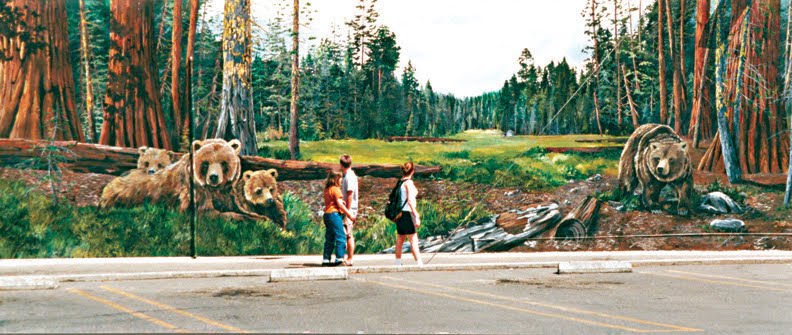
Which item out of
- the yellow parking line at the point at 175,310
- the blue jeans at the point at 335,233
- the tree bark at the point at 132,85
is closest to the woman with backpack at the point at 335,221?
the blue jeans at the point at 335,233

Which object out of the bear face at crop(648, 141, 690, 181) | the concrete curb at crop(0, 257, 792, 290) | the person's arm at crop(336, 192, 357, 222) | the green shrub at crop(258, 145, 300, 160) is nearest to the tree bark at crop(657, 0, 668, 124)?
the bear face at crop(648, 141, 690, 181)

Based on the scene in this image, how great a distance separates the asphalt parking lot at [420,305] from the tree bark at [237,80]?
5237mm

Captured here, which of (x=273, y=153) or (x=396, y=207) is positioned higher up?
(x=273, y=153)

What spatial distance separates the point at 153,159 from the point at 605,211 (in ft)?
29.7

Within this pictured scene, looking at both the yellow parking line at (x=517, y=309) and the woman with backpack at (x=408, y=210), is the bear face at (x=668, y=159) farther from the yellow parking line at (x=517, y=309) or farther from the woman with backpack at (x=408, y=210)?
the yellow parking line at (x=517, y=309)

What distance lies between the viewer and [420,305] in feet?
33.0

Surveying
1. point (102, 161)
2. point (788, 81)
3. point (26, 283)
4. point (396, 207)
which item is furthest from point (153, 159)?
point (788, 81)

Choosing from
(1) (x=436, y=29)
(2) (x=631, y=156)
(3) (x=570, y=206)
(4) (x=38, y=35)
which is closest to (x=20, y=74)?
(4) (x=38, y=35)

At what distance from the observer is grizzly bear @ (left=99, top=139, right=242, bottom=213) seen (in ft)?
53.2

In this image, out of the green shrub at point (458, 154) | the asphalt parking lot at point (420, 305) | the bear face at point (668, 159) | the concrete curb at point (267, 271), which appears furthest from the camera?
the bear face at point (668, 159)

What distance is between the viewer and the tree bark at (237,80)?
681 inches

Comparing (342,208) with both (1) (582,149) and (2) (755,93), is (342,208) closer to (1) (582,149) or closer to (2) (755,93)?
(1) (582,149)

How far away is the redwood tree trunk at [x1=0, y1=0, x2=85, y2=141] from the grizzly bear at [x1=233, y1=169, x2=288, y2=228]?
119 inches

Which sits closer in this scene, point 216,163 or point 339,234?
point 339,234
